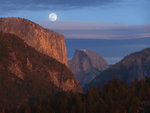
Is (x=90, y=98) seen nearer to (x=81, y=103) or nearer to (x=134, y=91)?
(x=81, y=103)

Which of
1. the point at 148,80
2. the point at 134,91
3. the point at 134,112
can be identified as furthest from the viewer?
the point at 148,80

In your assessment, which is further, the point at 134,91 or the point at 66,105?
the point at 134,91

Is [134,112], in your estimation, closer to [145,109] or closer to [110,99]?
[145,109]

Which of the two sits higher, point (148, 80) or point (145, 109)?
point (148, 80)

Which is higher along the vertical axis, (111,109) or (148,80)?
(148,80)

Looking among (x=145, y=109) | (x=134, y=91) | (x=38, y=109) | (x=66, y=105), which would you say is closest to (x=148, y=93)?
(x=134, y=91)

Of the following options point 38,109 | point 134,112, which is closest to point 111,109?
point 134,112

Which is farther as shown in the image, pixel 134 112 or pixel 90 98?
pixel 90 98

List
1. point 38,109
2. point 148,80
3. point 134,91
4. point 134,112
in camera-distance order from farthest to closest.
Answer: point 148,80
point 134,91
point 38,109
point 134,112

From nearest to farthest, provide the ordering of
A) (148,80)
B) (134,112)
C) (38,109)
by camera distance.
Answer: (134,112), (38,109), (148,80)
